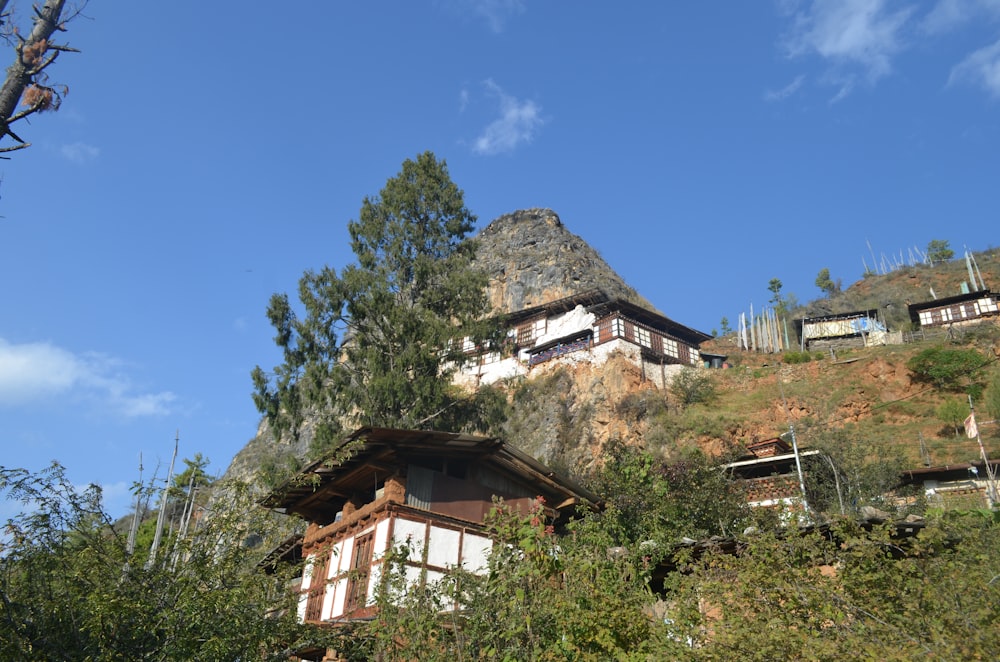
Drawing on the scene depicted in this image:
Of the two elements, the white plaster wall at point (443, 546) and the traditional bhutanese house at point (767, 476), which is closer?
the white plaster wall at point (443, 546)

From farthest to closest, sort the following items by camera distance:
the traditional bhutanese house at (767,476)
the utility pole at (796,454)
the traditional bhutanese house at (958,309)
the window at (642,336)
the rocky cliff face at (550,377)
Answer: the traditional bhutanese house at (958,309) → the window at (642,336) → the rocky cliff face at (550,377) → the traditional bhutanese house at (767,476) → the utility pole at (796,454)

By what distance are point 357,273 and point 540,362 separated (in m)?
26.6

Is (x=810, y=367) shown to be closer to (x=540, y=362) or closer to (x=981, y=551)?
(x=540, y=362)

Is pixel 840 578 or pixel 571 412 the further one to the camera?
pixel 571 412

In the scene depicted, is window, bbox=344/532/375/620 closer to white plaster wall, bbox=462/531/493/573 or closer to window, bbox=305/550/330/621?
window, bbox=305/550/330/621

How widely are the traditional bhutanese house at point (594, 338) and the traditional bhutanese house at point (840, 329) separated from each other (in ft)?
44.3

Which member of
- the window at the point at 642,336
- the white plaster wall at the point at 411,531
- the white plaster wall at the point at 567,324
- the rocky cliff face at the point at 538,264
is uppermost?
the rocky cliff face at the point at 538,264

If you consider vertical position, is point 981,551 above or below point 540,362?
below

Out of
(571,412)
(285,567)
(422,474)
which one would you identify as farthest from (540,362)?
(285,567)

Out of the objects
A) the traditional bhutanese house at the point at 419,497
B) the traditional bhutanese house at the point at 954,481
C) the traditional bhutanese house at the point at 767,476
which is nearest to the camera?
the traditional bhutanese house at the point at 419,497

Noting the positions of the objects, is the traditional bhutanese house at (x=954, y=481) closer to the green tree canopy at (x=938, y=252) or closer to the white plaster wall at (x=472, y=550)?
the white plaster wall at (x=472, y=550)

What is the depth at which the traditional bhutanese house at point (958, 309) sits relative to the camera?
171 feet

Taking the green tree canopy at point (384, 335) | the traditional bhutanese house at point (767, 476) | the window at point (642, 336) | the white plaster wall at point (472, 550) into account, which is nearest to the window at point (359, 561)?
the white plaster wall at point (472, 550)

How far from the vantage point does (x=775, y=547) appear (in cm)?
802
